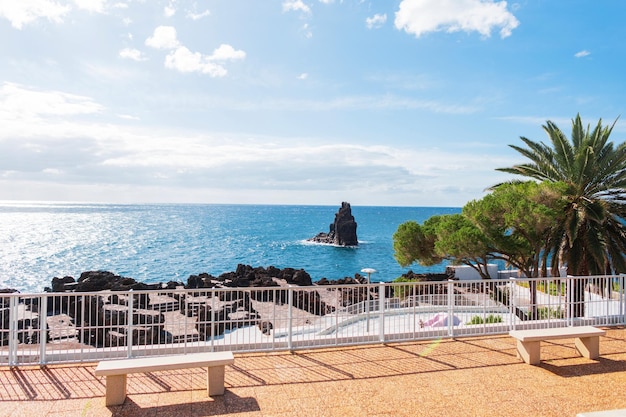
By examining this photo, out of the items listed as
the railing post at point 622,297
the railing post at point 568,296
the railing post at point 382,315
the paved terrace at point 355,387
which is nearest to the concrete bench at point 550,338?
the paved terrace at point 355,387

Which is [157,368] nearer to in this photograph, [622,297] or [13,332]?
[13,332]

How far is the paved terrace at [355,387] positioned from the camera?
5859 millimetres

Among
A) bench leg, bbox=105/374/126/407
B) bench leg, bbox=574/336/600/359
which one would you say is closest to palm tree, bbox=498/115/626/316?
bench leg, bbox=574/336/600/359

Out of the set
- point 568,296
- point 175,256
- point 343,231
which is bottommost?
point 175,256

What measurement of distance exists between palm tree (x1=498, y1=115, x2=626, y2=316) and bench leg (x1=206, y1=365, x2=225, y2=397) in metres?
11.8

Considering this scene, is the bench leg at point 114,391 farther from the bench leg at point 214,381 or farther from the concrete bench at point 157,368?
the bench leg at point 214,381

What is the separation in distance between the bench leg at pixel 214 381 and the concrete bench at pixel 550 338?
4.92 m

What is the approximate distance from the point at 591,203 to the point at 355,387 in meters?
11.2

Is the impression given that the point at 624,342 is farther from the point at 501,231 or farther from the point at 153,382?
the point at 153,382

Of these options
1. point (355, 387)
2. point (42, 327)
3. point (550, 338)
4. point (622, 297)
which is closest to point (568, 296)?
point (622, 297)

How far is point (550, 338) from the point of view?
760 cm

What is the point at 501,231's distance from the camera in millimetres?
15227

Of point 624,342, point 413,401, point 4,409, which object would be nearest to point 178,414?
point 4,409

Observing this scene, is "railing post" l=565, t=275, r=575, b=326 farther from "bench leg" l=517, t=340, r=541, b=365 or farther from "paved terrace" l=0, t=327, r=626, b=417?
"bench leg" l=517, t=340, r=541, b=365
